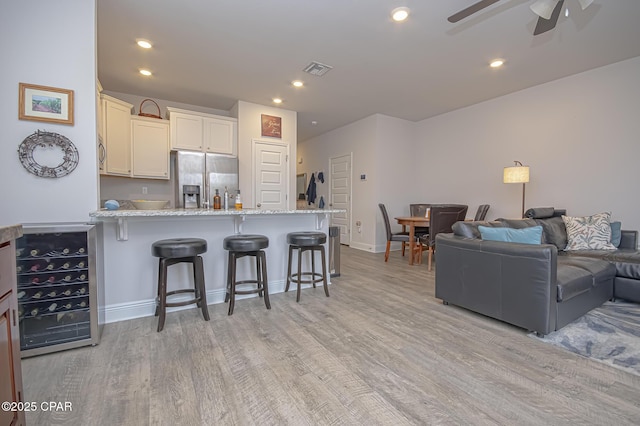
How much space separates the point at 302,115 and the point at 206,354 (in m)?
5.05

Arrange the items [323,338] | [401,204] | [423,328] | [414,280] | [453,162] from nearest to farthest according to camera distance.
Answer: [323,338]
[423,328]
[414,280]
[453,162]
[401,204]

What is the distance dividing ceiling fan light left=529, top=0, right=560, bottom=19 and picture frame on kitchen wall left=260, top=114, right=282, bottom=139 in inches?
162

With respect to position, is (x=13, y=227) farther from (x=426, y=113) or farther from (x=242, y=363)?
(x=426, y=113)

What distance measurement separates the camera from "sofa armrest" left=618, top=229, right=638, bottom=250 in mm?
3211

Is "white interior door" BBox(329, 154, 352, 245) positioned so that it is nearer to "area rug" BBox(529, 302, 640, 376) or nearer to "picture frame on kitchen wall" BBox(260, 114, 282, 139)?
"picture frame on kitchen wall" BBox(260, 114, 282, 139)

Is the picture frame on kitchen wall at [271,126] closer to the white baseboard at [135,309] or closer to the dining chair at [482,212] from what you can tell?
the white baseboard at [135,309]

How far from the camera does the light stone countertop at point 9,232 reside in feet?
2.71

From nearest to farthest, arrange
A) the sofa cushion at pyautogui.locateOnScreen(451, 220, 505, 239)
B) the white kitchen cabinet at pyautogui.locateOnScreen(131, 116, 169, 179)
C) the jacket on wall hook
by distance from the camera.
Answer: the sofa cushion at pyautogui.locateOnScreen(451, 220, 505, 239) < the white kitchen cabinet at pyautogui.locateOnScreen(131, 116, 169, 179) < the jacket on wall hook

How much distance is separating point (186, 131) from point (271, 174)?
160 cm

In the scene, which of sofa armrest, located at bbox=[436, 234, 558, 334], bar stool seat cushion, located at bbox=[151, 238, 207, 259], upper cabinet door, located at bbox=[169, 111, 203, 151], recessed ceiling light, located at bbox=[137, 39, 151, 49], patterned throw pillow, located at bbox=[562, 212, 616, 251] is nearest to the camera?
sofa armrest, located at bbox=[436, 234, 558, 334]

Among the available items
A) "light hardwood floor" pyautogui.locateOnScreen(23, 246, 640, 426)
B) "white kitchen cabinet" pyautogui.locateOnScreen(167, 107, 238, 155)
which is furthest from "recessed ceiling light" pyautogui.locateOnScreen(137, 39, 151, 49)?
"light hardwood floor" pyautogui.locateOnScreen(23, 246, 640, 426)

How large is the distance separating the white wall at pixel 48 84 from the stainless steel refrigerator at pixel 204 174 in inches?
94.6

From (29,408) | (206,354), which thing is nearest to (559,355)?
(206,354)

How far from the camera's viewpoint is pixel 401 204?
6.19 m
